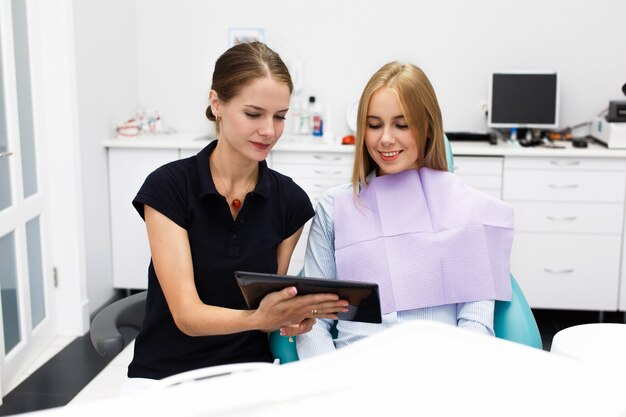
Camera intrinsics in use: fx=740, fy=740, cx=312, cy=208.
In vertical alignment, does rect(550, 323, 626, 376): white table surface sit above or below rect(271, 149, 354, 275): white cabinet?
above

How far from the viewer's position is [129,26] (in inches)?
158

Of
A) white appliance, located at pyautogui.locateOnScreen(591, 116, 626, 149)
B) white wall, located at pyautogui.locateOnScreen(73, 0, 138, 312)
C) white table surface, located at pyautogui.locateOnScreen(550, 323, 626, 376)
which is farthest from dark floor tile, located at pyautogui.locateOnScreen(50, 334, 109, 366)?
white appliance, located at pyautogui.locateOnScreen(591, 116, 626, 149)

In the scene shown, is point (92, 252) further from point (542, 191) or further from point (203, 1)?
point (542, 191)

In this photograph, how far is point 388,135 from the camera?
168cm

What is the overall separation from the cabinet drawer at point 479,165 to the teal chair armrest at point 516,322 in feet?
5.97

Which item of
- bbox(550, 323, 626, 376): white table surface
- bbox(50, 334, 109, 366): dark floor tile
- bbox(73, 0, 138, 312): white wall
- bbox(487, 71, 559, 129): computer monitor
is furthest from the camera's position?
bbox(487, 71, 559, 129): computer monitor

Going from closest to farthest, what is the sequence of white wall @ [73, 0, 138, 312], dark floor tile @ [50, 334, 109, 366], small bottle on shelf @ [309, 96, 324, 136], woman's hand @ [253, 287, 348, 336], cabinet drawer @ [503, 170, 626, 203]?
woman's hand @ [253, 287, 348, 336]
dark floor tile @ [50, 334, 109, 366]
white wall @ [73, 0, 138, 312]
cabinet drawer @ [503, 170, 626, 203]
small bottle on shelf @ [309, 96, 324, 136]

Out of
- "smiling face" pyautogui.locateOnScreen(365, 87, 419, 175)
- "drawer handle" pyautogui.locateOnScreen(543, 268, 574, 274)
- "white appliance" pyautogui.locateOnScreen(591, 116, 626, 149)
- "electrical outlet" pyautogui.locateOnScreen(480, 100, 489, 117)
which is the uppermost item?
"smiling face" pyautogui.locateOnScreen(365, 87, 419, 175)

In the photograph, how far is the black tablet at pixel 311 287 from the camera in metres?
1.23

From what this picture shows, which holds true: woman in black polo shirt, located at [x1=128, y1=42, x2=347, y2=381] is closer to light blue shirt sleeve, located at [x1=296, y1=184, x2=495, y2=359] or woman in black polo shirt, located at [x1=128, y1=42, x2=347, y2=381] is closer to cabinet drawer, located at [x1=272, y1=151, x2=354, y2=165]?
light blue shirt sleeve, located at [x1=296, y1=184, x2=495, y2=359]

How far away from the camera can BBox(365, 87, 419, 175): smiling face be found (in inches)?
65.6

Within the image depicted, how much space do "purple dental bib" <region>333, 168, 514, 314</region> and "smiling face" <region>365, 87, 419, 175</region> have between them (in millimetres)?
88

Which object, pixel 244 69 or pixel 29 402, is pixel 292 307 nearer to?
pixel 244 69

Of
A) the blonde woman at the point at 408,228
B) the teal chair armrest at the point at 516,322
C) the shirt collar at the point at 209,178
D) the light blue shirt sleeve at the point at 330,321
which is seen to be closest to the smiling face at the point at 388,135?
the blonde woman at the point at 408,228
